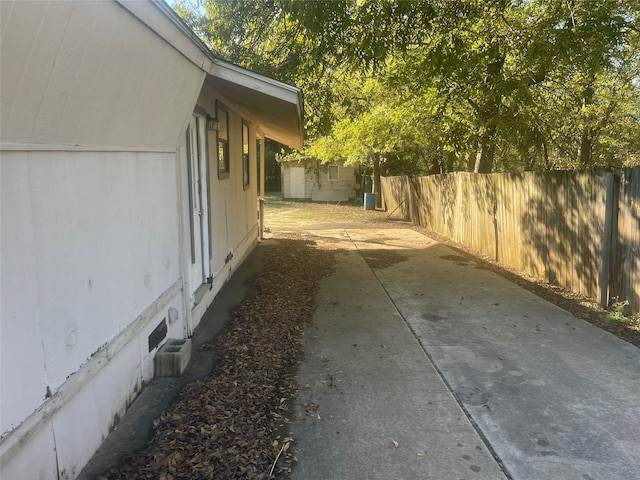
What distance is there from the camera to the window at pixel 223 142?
7.24 metres

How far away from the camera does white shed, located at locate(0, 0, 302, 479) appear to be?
6.85 ft

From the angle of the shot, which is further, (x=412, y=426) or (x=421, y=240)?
(x=421, y=240)

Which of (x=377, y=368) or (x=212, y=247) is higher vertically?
(x=212, y=247)

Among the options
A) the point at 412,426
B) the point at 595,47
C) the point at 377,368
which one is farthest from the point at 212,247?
the point at 595,47

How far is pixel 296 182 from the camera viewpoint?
3212 centimetres

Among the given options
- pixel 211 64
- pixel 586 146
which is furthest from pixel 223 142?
pixel 586 146

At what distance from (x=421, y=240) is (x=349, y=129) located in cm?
634

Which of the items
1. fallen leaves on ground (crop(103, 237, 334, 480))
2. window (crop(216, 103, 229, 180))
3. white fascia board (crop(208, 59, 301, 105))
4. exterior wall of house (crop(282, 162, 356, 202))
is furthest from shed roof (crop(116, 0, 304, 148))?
exterior wall of house (crop(282, 162, 356, 202))

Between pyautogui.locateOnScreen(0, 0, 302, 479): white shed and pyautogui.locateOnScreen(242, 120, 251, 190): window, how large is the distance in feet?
17.5

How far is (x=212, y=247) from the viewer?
260 inches

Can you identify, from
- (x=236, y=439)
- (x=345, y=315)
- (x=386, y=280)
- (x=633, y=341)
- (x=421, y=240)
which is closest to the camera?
(x=236, y=439)

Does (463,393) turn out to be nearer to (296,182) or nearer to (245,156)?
(245,156)

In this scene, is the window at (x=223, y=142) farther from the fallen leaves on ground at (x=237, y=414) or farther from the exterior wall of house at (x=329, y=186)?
the exterior wall of house at (x=329, y=186)

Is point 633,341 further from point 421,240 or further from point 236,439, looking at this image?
point 421,240
